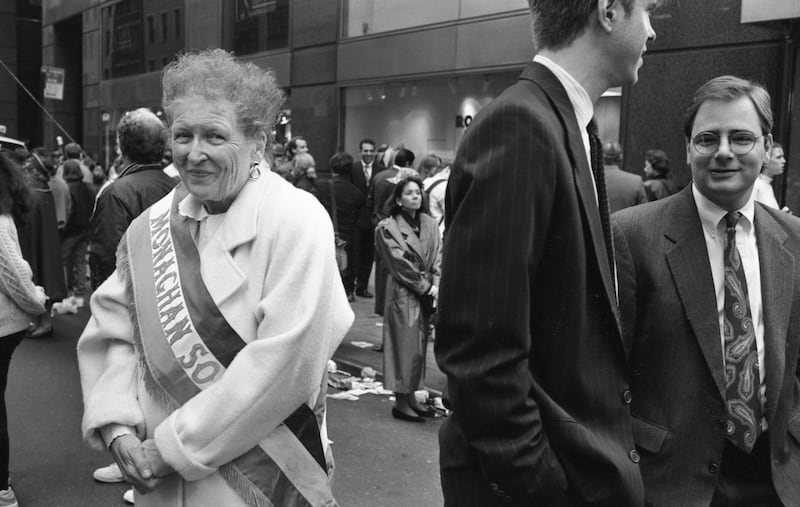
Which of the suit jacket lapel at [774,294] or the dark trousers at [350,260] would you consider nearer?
the suit jacket lapel at [774,294]

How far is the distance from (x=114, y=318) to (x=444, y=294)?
1349mm

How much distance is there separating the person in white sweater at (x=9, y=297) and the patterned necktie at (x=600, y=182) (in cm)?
347

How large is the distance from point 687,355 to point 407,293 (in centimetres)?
436

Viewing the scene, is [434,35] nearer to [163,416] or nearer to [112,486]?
[112,486]

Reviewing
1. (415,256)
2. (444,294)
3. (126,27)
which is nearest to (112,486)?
(415,256)

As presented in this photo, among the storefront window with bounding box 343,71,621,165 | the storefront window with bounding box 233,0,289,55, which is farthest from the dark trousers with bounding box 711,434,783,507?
the storefront window with bounding box 233,0,289,55

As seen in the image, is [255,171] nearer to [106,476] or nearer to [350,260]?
[106,476]

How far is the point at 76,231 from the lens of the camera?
11.6 meters

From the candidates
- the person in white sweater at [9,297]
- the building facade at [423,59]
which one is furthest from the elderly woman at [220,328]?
the building facade at [423,59]

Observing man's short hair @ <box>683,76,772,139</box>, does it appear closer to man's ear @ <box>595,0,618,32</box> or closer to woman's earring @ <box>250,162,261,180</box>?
man's ear @ <box>595,0,618,32</box>

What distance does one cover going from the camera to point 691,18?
1012cm

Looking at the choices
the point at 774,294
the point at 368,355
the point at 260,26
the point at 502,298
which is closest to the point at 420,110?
the point at 260,26

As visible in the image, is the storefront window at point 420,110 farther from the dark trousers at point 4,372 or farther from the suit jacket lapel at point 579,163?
the suit jacket lapel at point 579,163

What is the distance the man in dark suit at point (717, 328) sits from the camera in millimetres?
2396
